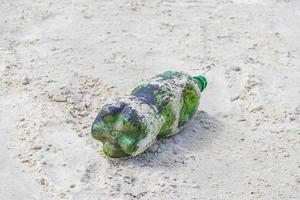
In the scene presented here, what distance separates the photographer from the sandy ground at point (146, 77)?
1932mm

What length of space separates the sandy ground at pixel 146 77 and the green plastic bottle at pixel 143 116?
0.06 metres

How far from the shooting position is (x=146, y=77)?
2557 mm

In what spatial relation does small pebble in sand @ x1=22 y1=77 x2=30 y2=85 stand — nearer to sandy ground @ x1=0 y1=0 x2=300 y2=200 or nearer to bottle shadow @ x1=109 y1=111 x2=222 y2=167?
sandy ground @ x1=0 y1=0 x2=300 y2=200

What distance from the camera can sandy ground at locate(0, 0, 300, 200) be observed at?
1.93m

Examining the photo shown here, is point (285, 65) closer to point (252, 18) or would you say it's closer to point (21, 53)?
point (252, 18)

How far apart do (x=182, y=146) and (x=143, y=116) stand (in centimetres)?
23

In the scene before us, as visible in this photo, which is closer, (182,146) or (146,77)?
(182,146)

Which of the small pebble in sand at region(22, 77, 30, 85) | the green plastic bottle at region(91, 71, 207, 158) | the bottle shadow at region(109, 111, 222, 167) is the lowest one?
the bottle shadow at region(109, 111, 222, 167)

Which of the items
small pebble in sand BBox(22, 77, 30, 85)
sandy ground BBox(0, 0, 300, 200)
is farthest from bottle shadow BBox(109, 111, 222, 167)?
small pebble in sand BBox(22, 77, 30, 85)

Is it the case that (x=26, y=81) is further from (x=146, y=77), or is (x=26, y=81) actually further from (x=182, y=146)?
(x=182, y=146)

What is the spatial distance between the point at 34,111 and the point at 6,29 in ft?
2.66

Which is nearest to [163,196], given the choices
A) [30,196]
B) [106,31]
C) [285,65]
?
[30,196]

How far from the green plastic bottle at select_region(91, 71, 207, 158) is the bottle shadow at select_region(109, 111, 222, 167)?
28 mm

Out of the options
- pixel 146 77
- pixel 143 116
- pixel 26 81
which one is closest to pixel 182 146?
pixel 143 116
